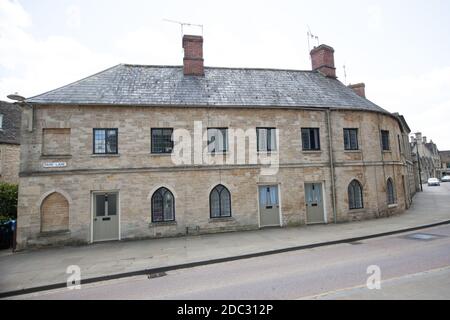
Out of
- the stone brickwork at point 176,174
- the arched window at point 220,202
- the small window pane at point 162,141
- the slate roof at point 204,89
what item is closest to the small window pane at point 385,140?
the slate roof at point 204,89

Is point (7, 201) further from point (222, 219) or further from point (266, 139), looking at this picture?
point (266, 139)

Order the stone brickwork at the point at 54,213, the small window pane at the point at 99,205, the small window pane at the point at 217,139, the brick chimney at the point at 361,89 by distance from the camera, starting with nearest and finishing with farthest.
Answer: the stone brickwork at the point at 54,213 < the small window pane at the point at 99,205 < the small window pane at the point at 217,139 < the brick chimney at the point at 361,89

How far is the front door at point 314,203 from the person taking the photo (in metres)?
14.2

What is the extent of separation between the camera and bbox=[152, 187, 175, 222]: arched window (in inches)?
488

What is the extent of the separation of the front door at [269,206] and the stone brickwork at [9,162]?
67.8 ft

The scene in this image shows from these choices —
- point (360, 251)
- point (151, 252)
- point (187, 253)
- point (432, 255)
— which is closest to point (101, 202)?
point (151, 252)

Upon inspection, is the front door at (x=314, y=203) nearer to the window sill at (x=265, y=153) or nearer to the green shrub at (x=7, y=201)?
the window sill at (x=265, y=153)

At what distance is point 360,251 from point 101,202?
11614mm

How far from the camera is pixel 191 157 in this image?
42.4ft

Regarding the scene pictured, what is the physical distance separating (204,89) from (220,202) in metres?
6.77

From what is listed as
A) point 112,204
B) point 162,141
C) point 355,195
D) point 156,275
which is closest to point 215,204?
point 162,141
